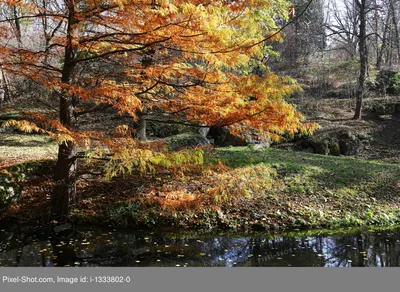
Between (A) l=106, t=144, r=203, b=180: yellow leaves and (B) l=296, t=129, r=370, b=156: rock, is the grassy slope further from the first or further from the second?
(B) l=296, t=129, r=370, b=156: rock

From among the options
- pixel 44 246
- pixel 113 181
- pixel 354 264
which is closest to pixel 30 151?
pixel 113 181

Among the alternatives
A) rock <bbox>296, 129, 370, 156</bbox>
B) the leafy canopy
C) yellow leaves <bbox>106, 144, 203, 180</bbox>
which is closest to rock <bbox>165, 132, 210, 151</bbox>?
rock <bbox>296, 129, 370, 156</bbox>

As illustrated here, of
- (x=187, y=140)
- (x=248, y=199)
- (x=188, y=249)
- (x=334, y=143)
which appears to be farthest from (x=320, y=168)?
(x=188, y=249)

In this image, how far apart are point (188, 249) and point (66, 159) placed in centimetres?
285

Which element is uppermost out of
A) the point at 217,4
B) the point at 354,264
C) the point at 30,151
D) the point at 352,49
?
the point at 352,49

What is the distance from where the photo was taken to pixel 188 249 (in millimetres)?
5996

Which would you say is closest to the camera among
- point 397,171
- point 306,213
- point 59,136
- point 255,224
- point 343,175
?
point 59,136

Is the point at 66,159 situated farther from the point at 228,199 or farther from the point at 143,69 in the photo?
the point at 228,199

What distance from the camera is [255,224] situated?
739 centimetres

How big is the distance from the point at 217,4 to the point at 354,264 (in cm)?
495

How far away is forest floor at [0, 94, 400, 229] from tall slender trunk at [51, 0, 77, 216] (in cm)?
36

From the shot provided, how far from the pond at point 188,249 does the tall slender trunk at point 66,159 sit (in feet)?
1.84

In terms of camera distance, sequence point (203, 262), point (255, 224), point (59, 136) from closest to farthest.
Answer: point (59, 136) < point (203, 262) < point (255, 224)

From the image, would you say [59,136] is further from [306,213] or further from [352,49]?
[352,49]
